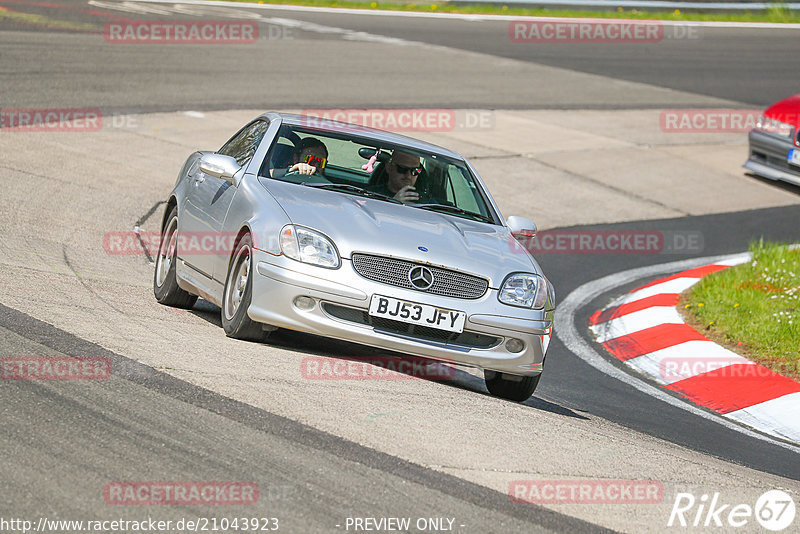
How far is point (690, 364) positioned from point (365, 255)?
3362 mm

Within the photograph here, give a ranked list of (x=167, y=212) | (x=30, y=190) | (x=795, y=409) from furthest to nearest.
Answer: (x=30, y=190)
(x=167, y=212)
(x=795, y=409)

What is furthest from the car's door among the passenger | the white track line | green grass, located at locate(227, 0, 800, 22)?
green grass, located at locate(227, 0, 800, 22)

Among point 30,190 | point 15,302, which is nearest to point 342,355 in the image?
point 15,302

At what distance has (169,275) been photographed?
7.86 meters

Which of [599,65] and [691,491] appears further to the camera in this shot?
[599,65]

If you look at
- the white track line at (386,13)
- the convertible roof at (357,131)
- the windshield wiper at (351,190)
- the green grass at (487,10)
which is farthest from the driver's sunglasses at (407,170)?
the green grass at (487,10)

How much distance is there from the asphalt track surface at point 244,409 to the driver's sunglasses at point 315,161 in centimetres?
119

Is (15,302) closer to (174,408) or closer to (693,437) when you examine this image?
(174,408)

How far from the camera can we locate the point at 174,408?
4.89 meters

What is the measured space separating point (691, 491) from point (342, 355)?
2.49 meters

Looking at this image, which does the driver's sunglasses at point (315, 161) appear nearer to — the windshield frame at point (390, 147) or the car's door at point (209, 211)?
the windshield frame at point (390, 147)

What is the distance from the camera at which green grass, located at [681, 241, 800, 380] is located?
28.0ft

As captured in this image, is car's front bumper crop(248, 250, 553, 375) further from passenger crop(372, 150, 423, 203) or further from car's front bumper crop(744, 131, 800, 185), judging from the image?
car's front bumper crop(744, 131, 800, 185)

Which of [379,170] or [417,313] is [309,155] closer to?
[379,170]
